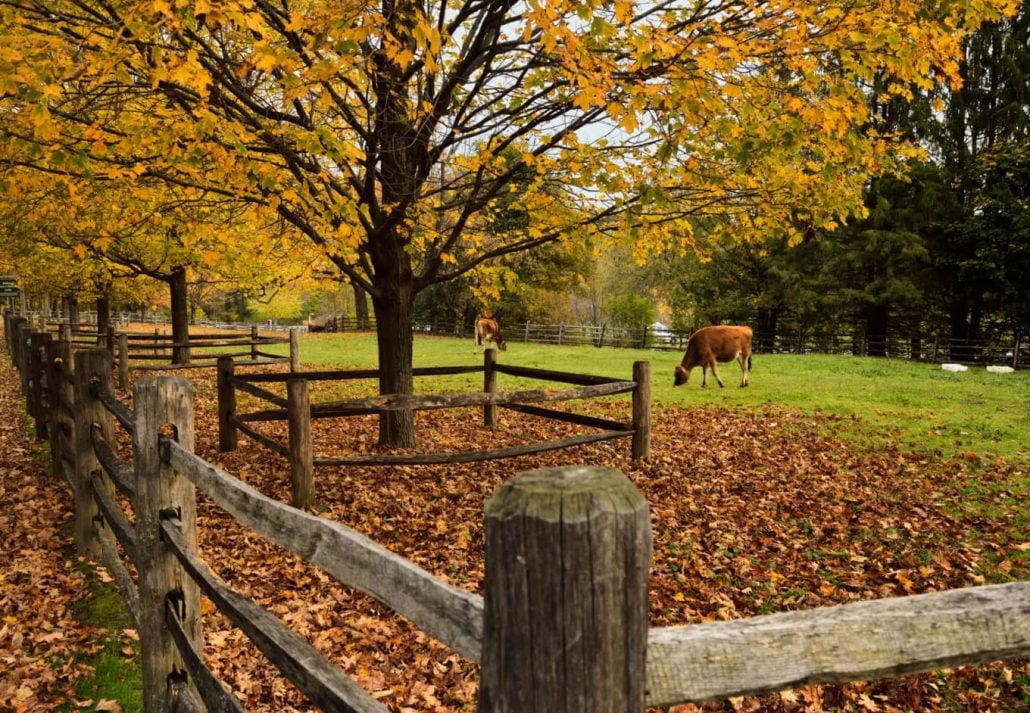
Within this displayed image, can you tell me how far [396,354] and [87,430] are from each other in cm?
419

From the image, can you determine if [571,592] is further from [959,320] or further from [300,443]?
[959,320]

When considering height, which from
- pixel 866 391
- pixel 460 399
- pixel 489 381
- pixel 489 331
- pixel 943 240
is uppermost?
pixel 943 240

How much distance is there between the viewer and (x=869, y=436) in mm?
11070

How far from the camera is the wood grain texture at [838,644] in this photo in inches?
50.3

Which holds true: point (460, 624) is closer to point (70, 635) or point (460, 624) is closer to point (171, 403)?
point (171, 403)

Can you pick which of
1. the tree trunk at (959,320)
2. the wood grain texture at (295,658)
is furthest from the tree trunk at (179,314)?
the tree trunk at (959,320)

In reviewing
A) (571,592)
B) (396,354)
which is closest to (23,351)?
(396,354)

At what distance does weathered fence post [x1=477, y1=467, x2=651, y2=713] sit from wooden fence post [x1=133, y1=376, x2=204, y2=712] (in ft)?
9.02

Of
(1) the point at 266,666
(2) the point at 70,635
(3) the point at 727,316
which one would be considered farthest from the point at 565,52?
(3) the point at 727,316

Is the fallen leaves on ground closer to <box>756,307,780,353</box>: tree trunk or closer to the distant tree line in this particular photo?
the distant tree line

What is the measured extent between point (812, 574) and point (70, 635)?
6152 millimetres

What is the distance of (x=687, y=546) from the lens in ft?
21.3

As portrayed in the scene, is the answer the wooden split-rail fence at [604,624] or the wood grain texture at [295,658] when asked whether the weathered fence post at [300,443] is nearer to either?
the wood grain texture at [295,658]

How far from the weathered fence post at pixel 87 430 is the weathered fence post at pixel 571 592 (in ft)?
17.8
